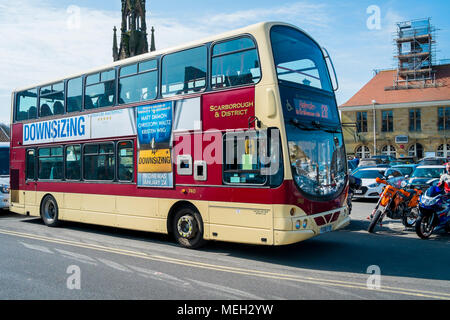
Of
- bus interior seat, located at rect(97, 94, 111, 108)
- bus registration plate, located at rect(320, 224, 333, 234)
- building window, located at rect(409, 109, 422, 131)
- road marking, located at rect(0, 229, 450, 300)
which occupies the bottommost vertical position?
road marking, located at rect(0, 229, 450, 300)

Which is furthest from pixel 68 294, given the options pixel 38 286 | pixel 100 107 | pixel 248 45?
pixel 100 107

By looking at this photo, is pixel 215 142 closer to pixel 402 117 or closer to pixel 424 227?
pixel 424 227

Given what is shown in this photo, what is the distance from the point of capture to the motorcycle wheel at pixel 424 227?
30.0ft

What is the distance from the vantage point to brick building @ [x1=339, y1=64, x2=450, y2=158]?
5000 cm

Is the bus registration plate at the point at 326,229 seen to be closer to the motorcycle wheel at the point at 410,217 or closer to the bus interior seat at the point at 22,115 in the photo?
the motorcycle wheel at the point at 410,217

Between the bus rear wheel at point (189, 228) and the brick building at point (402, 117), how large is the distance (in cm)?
4490

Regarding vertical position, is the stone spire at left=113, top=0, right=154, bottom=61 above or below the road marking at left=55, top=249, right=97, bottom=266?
above

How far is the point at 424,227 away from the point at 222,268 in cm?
509

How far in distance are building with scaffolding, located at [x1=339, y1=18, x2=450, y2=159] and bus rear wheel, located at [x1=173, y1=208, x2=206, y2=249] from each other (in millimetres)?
45148

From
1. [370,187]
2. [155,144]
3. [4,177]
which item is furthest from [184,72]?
[370,187]

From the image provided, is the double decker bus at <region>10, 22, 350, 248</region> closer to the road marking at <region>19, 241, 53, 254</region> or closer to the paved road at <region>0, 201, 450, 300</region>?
the paved road at <region>0, 201, 450, 300</region>

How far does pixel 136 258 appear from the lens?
7656mm

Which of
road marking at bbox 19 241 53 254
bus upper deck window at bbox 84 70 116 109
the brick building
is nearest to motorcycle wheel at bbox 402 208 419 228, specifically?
bus upper deck window at bbox 84 70 116 109

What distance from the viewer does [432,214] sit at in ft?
30.3
